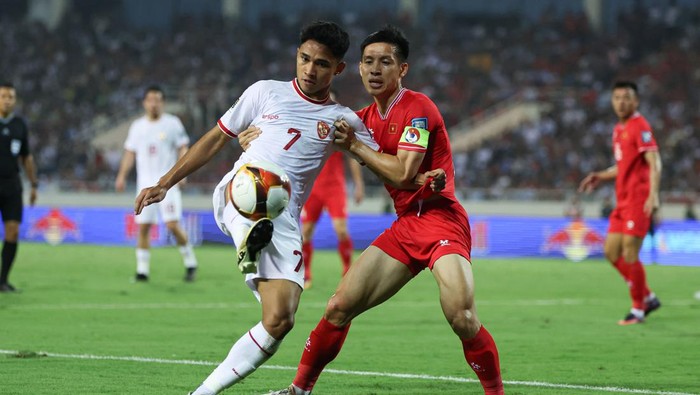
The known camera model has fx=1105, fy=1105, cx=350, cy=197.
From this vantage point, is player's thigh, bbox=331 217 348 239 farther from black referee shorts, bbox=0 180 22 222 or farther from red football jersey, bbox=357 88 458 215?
red football jersey, bbox=357 88 458 215

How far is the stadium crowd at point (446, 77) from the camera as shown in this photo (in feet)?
106

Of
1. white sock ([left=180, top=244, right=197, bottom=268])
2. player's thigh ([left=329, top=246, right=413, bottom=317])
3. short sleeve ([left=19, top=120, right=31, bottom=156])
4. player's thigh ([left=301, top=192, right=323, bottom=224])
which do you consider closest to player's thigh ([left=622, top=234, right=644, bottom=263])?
player's thigh ([left=301, top=192, right=323, bottom=224])

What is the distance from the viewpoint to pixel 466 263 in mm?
6371

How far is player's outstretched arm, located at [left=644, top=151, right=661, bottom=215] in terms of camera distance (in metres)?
11.2

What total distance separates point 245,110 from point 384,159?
2.83 feet

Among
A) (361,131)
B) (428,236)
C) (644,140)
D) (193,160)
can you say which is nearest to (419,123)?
(361,131)

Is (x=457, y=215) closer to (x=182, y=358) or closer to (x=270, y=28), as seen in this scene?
(x=182, y=358)

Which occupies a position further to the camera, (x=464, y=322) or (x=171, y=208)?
(x=171, y=208)

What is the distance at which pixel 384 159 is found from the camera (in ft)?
21.0

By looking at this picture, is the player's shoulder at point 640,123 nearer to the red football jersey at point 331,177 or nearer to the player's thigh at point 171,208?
the red football jersey at point 331,177

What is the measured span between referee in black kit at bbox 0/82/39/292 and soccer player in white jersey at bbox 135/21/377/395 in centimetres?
767

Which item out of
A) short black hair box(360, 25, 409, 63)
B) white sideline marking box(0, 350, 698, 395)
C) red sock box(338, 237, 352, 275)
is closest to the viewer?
short black hair box(360, 25, 409, 63)

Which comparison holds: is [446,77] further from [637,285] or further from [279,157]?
[279,157]

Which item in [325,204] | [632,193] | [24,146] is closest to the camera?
[632,193]
